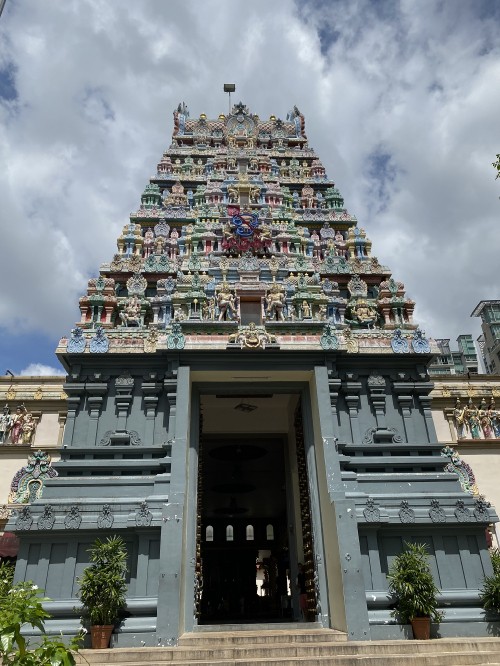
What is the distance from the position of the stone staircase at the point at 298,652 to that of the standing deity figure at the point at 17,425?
35.6 feet

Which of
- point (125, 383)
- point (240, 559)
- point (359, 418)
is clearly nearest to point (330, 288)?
point (359, 418)

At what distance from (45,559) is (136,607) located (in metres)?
2.29

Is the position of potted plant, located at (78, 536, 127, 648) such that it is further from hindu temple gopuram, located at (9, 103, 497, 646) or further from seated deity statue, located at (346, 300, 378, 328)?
seated deity statue, located at (346, 300, 378, 328)

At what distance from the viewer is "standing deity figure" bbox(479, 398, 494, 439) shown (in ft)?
64.2

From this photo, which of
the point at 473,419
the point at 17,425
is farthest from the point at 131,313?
the point at 473,419

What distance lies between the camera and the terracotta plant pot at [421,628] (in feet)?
33.4

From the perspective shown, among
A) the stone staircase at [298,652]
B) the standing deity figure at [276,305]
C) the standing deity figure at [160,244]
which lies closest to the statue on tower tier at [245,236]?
the standing deity figure at [160,244]

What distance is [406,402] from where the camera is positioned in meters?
14.1

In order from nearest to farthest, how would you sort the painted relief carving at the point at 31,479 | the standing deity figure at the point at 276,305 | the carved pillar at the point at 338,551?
1. the carved pillar at the point at 338,551
2. the standing deity figure at the point at 276,305
3. the painted relief carving at the point at 31,479

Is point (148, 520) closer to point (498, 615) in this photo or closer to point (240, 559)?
point (498, 615)

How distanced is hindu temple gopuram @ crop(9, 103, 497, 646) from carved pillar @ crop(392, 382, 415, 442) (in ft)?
0.14

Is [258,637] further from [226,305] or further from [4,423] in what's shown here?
[4,423]

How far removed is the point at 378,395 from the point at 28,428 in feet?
41.9

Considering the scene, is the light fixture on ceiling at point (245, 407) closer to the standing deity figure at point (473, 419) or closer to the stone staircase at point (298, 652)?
the stone staircase at point (298, 652)
